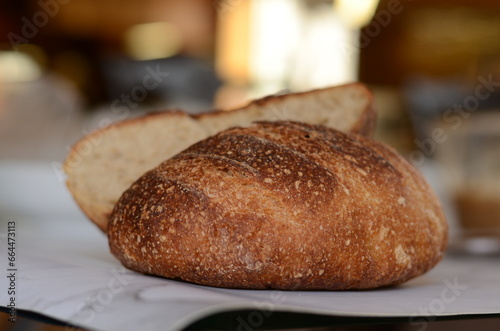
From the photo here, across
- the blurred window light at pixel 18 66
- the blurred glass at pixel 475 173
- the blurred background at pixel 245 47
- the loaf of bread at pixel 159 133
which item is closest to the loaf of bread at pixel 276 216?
the loaf of bread at pixel 159 133

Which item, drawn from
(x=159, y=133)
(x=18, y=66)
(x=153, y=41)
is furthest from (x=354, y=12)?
(x=159, y=133)

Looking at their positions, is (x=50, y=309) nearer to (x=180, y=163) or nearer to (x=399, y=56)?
(x=180, y=163)

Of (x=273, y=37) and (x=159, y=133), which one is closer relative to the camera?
(x=159, y=133)

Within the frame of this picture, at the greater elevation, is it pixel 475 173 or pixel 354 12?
pixel 354 12

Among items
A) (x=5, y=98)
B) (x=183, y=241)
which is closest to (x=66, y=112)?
(x=5, y=98)

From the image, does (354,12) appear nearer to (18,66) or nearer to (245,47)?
(245,47)

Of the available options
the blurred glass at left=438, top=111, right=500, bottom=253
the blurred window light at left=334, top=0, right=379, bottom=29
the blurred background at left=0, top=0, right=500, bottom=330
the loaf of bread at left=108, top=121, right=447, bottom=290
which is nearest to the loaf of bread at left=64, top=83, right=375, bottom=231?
the loaf of bread at left=108, top=121, right=447, bottom=290
